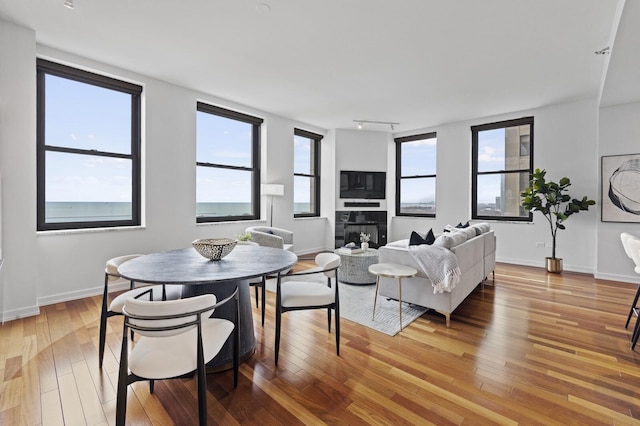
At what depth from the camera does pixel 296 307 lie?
2125mm

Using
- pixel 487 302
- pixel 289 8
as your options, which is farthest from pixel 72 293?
pixel 487 302

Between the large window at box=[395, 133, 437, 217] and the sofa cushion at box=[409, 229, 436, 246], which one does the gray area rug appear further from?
the large window at box=[395, 133, 437, 217]

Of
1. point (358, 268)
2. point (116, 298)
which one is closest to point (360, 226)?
point (358, 268)

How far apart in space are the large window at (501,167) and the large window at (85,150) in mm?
6086

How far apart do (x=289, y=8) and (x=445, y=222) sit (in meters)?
5.20

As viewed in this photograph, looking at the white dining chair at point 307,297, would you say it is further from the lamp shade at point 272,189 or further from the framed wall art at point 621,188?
the framed wall art at point 621,188

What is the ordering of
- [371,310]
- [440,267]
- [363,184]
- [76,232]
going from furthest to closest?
[363,184] < [76,232] < [371,310] < [440,267]

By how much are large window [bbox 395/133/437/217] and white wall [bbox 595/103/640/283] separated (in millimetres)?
2797

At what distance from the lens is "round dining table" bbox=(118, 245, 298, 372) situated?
170cm

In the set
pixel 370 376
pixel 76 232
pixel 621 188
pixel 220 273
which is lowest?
pixel 370 376

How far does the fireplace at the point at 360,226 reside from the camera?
6.77m

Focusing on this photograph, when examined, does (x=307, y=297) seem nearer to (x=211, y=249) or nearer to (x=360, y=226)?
(x=211, y=249)

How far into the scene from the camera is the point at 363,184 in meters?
6.87

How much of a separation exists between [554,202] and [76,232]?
676cm
